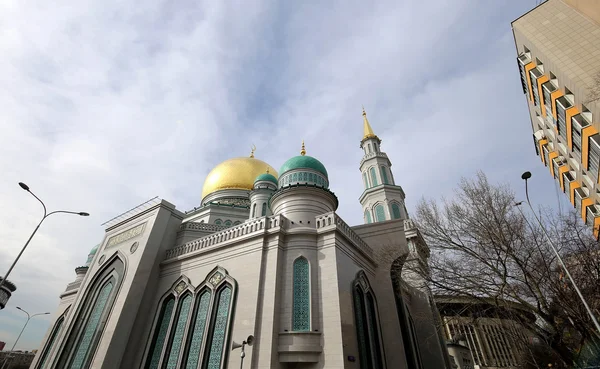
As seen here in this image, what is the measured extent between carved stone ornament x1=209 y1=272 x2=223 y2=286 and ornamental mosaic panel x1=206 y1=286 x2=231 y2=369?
427mm

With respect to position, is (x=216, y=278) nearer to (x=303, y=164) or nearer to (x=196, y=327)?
Answer: (x=196, y=327)

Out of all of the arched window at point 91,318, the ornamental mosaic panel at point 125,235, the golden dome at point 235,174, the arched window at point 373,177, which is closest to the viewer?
the arched window at point 91,318

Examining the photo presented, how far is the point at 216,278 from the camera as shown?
12023mm

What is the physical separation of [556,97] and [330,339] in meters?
15.3

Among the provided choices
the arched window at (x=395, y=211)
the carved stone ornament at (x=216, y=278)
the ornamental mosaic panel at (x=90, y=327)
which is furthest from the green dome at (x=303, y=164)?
the ornamental mosaic panel at (x=90, y=327)

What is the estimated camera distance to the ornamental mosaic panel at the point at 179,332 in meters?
11.0

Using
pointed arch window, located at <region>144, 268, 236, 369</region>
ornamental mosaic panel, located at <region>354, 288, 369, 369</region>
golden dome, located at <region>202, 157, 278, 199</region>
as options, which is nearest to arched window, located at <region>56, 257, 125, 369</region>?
pointed arch window, located at <region>144, 268, 236, 369</region>

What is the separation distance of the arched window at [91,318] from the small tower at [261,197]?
8.47m

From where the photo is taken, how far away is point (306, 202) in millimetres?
13453

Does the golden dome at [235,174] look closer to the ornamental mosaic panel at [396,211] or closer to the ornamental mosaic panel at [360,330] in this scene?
the ornamental mosaic panel at [396,211]

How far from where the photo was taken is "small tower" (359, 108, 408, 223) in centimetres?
2077

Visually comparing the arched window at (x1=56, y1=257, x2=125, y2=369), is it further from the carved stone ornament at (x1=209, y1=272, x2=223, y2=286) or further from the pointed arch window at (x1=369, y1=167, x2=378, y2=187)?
the pointed arch window at (x1=369, y1=167, x2=378, y2=187)

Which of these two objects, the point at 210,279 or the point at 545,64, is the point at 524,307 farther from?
the point at 545,64

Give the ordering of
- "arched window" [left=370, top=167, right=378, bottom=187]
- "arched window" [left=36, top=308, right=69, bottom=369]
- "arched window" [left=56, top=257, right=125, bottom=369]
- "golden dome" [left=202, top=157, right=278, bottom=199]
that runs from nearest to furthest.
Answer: "arched window" [left=56, top=257, right=125, bottom=369]
"arched window" [left=36, top=308, right=69, bottom=369]
"arched window" [left=370, top=167, right=378, bottom=187]
"golden dome" [left=202, top=157, right=278, bottom=199]
